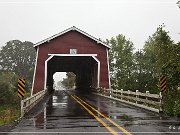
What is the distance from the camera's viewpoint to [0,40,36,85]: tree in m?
127

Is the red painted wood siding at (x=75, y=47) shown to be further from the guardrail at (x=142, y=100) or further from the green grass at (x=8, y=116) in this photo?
the green grass at (x=8, y=116)

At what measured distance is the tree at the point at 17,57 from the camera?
127000mm

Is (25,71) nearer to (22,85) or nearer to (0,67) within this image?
(0,67)

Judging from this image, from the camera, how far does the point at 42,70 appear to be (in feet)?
122

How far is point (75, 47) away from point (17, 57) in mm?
95854

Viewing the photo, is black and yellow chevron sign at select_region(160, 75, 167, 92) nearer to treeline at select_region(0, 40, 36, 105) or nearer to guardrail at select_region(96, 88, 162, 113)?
guardrail at select_region(96, 88, 162, 113)

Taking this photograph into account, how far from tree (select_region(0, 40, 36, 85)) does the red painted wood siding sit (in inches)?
3495

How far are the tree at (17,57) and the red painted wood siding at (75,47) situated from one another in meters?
88.8

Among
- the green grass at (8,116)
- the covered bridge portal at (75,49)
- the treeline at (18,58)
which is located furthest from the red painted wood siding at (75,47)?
the treeline at (18,58)

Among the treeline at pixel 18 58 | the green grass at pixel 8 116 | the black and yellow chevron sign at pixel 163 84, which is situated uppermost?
the treeline at pixel 18 58

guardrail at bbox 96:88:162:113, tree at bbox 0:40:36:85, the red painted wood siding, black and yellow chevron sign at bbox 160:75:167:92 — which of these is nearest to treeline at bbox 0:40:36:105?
A: tree at bbox 0:40:36:85

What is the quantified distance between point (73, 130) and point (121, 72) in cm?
6983

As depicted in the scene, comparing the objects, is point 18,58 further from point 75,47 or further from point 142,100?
point 142,100

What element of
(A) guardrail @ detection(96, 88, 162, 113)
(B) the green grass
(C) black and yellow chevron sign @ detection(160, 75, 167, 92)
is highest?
(C) black and yellow chevron sign @ detection(160, 75, 167, 92)
